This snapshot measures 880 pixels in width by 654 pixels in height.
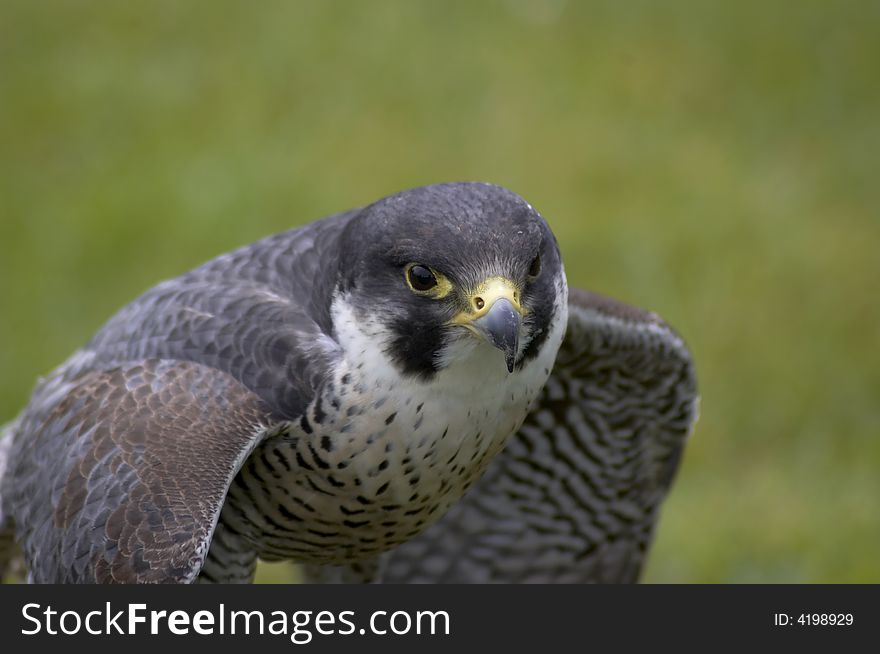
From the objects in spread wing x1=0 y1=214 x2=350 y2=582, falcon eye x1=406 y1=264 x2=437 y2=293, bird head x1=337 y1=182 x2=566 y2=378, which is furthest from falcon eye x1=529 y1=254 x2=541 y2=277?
spread wing x1=0 y1=214 x2=350 y2=582

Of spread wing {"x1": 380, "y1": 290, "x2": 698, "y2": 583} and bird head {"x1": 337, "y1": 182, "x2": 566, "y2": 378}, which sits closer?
bird head {"x1": 337, "y1": 182, "x2": 566, "y2": 378}

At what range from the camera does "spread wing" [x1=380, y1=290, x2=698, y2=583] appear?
4.16 m

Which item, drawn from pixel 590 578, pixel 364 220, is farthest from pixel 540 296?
pixel 590 578

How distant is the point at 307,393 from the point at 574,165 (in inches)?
197

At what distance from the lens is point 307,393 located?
338cm

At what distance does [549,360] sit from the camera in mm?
3441

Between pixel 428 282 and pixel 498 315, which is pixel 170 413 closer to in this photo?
pixel 428 282

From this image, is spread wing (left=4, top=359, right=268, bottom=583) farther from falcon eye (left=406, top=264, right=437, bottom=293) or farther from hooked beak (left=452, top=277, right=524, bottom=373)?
hooked beak (left=452, top=277, right=524, bottom=373)

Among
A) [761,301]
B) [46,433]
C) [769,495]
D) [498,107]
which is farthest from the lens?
[498,107]

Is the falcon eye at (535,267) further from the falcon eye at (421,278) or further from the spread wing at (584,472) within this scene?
the spread wing at (584,472)

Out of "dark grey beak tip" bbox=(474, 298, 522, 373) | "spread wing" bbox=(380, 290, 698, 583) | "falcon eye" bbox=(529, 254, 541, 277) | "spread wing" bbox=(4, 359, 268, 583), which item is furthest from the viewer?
"spread wing" bbox=(380, 290, 698, 583)

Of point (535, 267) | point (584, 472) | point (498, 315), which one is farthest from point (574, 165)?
point (498, 315)

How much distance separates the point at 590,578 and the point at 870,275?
131 inches

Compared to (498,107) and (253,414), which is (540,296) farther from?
(498,107)
